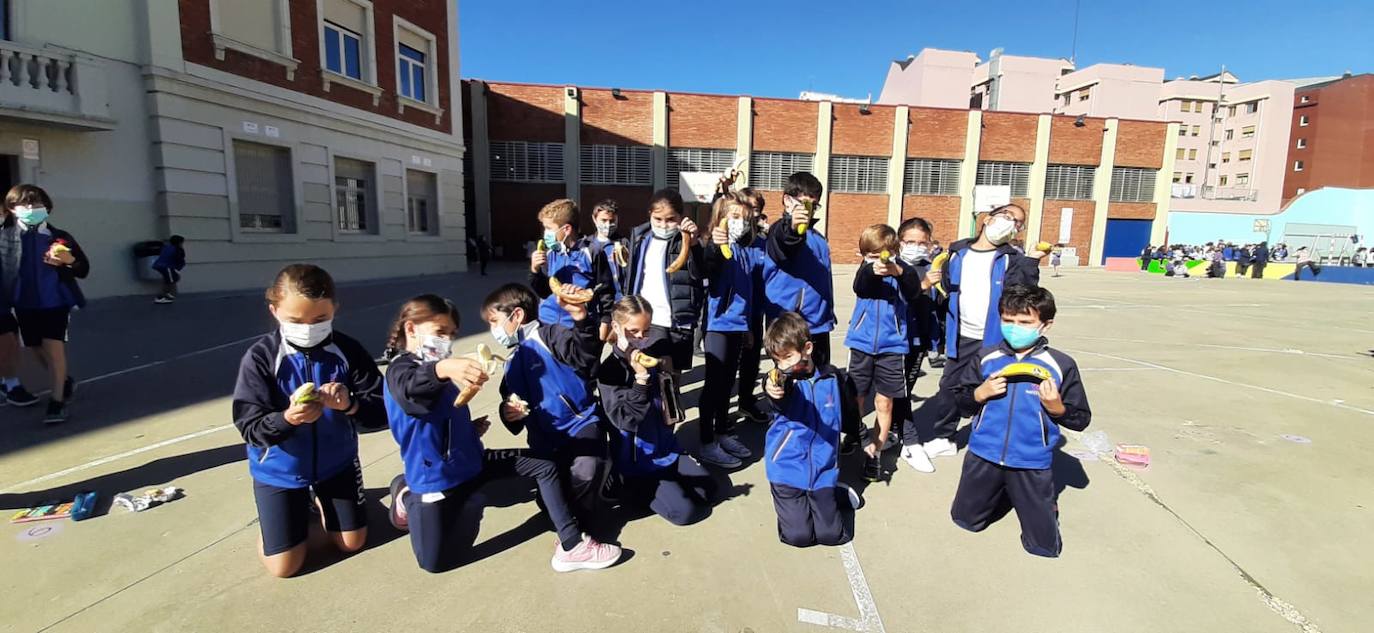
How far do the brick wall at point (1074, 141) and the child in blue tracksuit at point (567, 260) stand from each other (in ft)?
115

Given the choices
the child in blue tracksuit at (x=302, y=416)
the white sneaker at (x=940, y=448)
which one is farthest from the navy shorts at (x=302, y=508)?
the white sneaker at (x=940, y=448)

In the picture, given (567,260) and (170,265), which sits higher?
(567,260)

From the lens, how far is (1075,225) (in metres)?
32.8

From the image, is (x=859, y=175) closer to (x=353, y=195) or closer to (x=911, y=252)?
(x=353, y=195)

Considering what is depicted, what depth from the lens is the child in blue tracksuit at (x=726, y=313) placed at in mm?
4082

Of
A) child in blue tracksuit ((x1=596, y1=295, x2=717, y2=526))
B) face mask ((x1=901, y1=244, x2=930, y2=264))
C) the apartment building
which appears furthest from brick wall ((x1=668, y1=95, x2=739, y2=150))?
the apartment building

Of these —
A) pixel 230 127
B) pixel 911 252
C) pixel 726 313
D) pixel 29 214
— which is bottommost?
pixel 726 313

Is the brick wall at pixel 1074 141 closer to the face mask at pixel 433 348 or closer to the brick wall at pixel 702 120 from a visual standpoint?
the brick wall at pixel 702 120

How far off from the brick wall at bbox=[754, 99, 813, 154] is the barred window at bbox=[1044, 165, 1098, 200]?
526 inches

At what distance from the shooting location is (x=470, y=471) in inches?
113

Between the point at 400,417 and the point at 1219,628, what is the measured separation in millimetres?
3553

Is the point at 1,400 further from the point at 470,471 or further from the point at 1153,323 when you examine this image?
the point at 1153,323

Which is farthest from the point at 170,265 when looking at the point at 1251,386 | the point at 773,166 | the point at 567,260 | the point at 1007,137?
the point at 1007,137

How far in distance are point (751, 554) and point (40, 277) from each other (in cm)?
557
